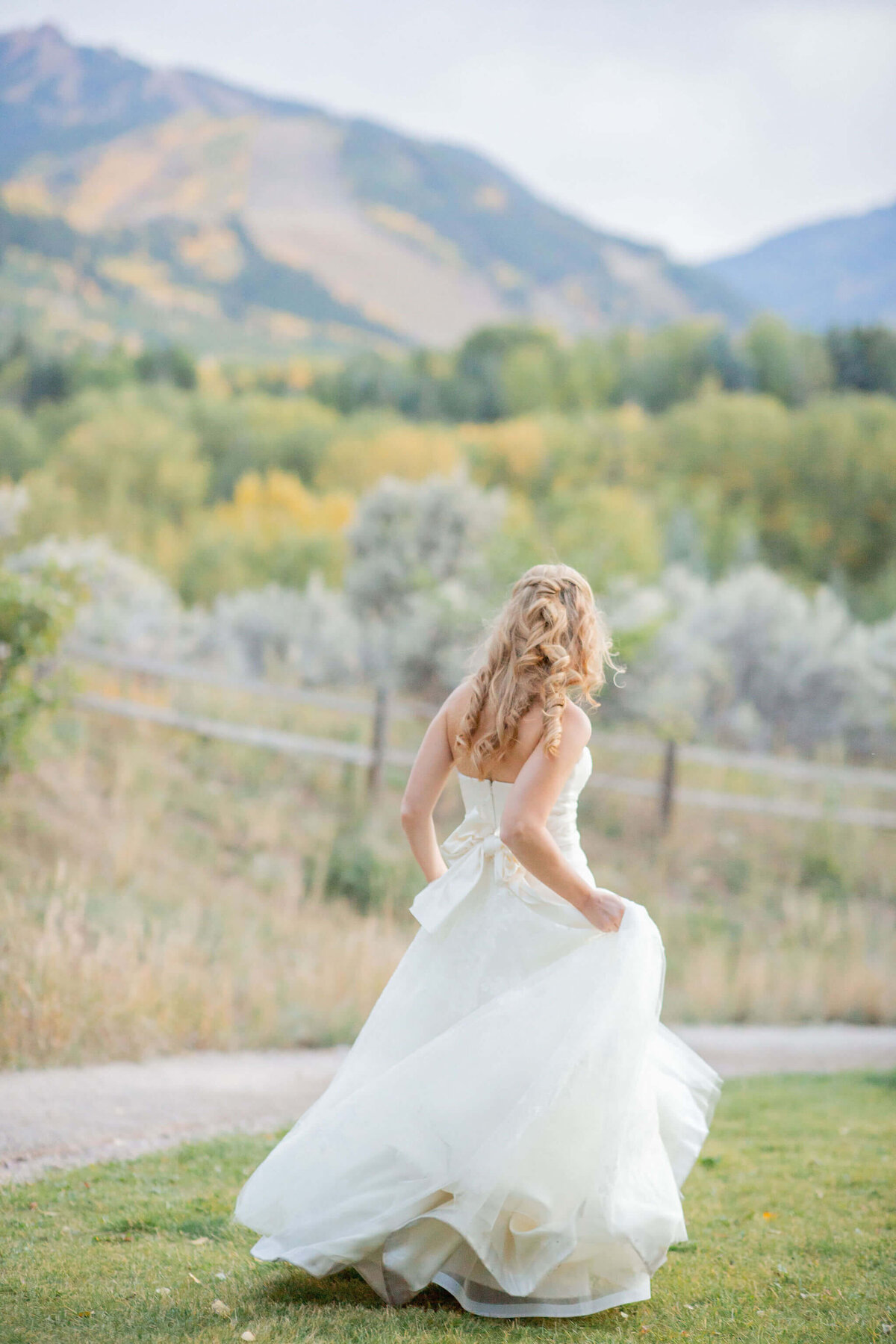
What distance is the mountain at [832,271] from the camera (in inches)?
2351

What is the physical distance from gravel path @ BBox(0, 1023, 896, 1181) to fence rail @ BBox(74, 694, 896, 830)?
5.28 metres


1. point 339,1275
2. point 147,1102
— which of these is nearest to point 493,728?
point 339,1275

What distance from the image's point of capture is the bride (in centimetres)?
267

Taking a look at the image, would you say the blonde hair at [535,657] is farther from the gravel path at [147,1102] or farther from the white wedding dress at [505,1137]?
the gravel path at [147,1102]

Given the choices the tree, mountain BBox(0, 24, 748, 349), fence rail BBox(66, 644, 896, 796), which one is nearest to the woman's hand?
fence rail BBox(66, 644, 896, 796)

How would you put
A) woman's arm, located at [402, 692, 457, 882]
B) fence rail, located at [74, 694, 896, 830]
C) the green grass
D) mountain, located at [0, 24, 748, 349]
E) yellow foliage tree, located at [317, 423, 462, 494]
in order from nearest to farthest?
→ the green grass, woman's arm, located at [402, 692, 457, 882], fence rail, located at [74, 694, 896, 830], yellow foliage tree, located at [317, 423, 462, 494], mountain, located at [0, 24, 748, 349]

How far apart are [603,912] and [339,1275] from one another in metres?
1.24

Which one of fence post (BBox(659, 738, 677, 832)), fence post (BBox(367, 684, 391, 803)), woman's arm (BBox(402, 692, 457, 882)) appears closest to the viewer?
woman's arm (BBox(402, 692, 457, 882))

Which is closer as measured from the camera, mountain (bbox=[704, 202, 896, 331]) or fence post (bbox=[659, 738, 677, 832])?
fence post (bbox=[659, 738, 677, 832])

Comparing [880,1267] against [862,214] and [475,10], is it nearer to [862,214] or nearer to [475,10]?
[475,10]

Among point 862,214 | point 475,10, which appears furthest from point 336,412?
point 862,214

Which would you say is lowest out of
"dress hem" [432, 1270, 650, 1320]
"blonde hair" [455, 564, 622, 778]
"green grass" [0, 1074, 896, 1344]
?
"green grass" [0, 1074, 896, 1344]

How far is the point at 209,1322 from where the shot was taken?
2.65m

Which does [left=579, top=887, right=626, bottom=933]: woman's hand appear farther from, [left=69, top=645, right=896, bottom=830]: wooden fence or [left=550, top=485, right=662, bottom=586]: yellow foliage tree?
[left=69, top=645, right=896, bottom=830]: wooden fence
